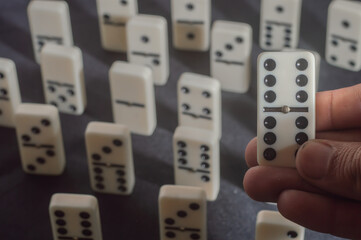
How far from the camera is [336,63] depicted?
196 inches

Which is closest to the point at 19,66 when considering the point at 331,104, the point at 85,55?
the point at 85,55

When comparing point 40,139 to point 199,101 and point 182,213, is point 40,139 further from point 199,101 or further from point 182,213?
point 182,213

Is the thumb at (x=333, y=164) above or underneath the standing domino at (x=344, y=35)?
above

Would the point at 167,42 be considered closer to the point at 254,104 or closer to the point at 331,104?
the point at 254,104

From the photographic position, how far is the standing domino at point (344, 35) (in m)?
4.79

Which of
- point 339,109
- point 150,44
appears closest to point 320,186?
point 339,109

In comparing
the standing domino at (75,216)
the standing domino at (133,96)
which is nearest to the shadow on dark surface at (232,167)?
the standing domino at (133,96)

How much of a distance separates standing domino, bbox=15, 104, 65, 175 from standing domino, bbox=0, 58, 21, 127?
0.36 meters

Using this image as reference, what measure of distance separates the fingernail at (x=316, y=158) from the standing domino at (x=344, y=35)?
2124 mm

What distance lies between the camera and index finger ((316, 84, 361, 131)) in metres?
3.30

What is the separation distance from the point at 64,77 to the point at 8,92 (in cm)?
32

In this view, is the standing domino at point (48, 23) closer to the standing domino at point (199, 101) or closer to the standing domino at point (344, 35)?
the standing domino at point (199, 101)

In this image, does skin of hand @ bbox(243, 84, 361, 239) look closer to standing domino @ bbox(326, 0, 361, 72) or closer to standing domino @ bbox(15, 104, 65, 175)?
standing domino @ bbox(15, 104, 65, 175)

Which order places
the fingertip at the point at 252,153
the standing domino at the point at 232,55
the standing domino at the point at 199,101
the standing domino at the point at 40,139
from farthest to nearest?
the standing domino at the point at 232,55
the standing domino at the point at 199,101
the standing domino at the point at 40,139
the fingertip at the point at 252,153
